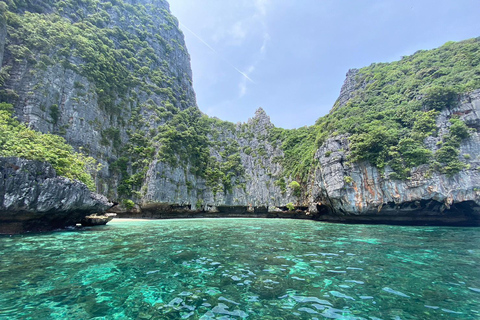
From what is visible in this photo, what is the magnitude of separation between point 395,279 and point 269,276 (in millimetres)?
3736

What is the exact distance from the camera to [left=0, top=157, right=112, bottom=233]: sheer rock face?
1257 centimetres

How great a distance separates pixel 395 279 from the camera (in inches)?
231

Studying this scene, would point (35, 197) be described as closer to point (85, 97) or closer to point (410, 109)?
point (85, 97)

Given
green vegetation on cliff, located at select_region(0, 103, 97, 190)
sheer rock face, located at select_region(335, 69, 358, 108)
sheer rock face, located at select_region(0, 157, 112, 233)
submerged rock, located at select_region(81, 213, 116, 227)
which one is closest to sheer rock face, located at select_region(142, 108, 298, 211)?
submerged rock, located at select_region(81, 213, 116, 227)

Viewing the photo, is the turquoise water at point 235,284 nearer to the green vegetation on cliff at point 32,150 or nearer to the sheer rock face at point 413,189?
the green vegetation on cliff at point 32,150

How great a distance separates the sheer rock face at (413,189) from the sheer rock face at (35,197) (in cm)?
2789

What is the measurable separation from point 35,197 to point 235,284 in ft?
52.7

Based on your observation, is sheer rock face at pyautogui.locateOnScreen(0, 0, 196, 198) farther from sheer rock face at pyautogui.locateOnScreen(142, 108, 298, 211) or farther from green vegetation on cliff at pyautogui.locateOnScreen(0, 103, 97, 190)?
sheer rock face at pyautogui.locateOnScreen(142, 108, 298, 211)

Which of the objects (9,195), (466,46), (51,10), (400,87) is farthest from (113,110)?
(466,46)

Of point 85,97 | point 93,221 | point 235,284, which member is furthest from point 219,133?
point 235,284

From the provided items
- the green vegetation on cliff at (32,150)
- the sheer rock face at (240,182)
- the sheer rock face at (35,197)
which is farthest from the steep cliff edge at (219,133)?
the sheer rock face at (35,197)

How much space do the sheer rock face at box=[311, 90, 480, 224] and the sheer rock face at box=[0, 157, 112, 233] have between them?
27888 millimetres

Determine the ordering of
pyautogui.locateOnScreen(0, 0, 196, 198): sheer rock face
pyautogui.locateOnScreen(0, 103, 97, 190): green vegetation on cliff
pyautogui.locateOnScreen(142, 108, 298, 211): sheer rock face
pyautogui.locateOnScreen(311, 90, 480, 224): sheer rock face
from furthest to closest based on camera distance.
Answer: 1. pyautogui.locateOnScreen(142, 108, 298, 211): sheer rock face
2. pyautogui.locateOnScreen(0, 0, 196, 198): sheer rock face
3. pyautogui.locateOnScreen(311, 90, 480, 224): sheer rock face
4. pyautogui.locateOnScreen(0, 103, 97, 190): green vegetation on cliff

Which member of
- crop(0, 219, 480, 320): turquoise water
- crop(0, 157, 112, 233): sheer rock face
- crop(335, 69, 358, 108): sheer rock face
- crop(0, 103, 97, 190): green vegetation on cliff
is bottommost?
crop(0, 219, 480, 320): turquoise water
